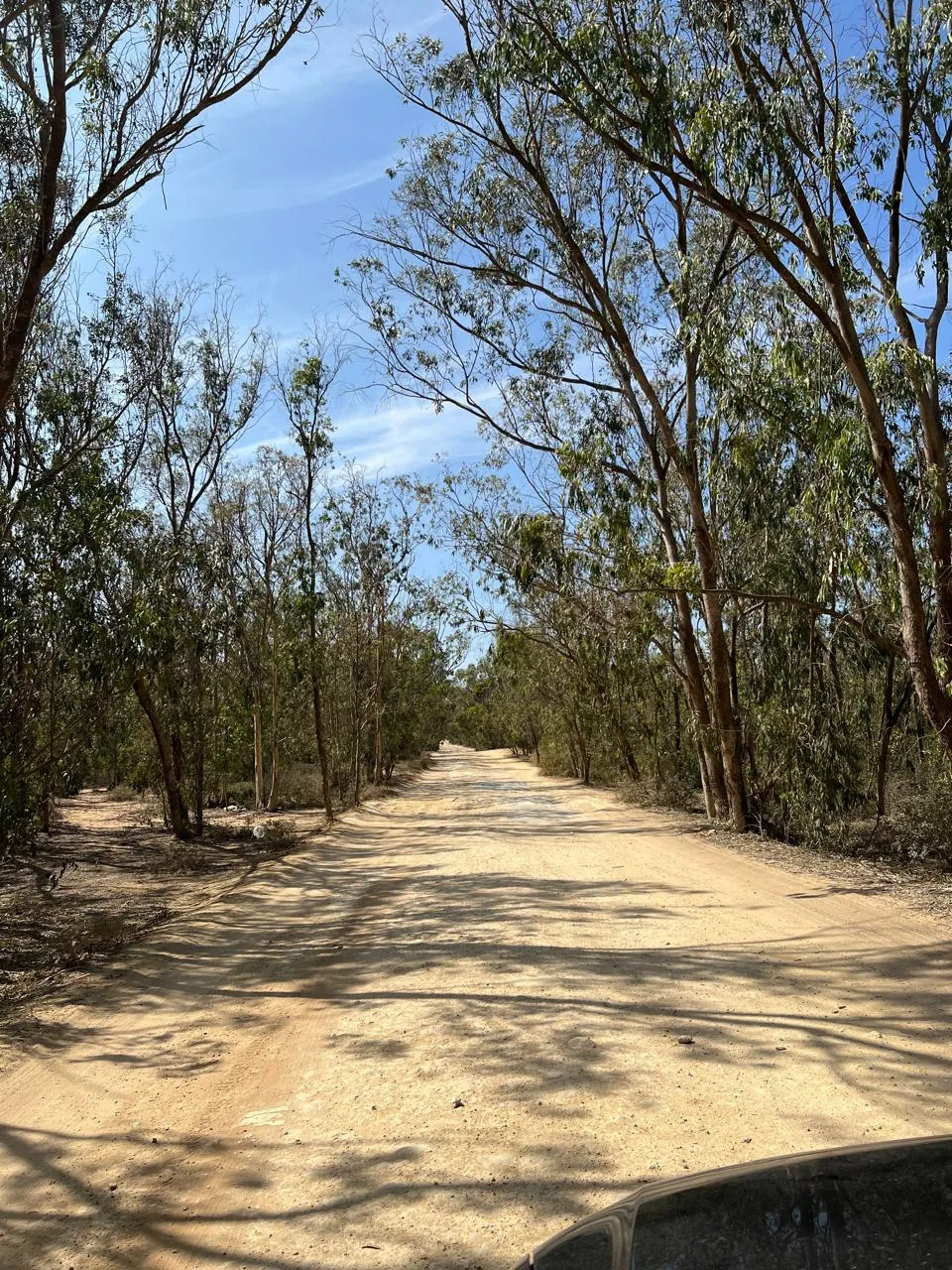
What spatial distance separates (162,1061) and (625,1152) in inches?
122

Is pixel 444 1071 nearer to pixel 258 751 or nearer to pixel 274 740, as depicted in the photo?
pixel 274 740

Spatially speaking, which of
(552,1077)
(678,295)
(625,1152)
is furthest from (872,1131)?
(678,295)

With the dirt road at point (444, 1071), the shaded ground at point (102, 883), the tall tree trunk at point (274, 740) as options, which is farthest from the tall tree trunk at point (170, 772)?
the dirt road at point (444, 1071)

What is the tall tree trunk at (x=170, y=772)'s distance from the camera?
17188 millimetres

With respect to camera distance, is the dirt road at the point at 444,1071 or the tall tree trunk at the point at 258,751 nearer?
the dirt road at the point at 444,1071

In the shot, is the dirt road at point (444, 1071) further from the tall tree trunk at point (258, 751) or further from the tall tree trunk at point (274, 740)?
the tall tree trunk at point (258, 751)

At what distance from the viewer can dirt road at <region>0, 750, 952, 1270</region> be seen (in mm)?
3639

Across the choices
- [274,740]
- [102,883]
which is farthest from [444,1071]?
[274,740]

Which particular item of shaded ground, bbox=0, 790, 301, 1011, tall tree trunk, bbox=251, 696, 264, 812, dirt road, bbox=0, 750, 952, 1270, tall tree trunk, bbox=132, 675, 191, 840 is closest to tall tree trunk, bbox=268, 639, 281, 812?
tall tree trunk, bbox=251, 696, 264, 812

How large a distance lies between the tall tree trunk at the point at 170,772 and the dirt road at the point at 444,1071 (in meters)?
8.01

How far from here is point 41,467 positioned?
1272 cm

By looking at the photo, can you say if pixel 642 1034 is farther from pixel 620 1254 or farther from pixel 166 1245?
pixel 620 1254

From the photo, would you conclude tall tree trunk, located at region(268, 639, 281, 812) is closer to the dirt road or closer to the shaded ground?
the shaded ground

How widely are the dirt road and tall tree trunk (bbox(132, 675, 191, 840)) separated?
26.3 ft
